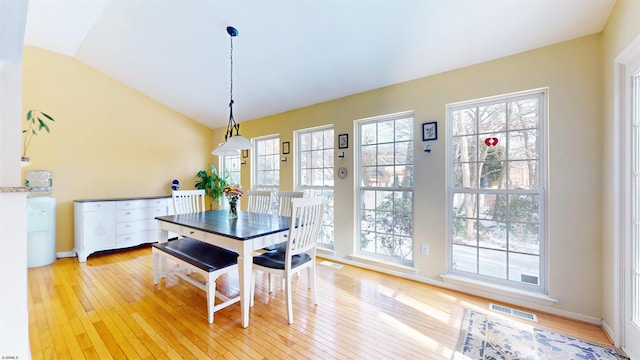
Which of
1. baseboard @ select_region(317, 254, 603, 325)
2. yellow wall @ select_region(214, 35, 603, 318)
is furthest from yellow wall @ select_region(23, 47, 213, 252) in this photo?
yellow wall @ select_region(214, 35, 603, 318)

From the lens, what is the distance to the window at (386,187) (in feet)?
10.3

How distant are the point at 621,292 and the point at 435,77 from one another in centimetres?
240

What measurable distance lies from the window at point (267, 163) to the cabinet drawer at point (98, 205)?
2248mm

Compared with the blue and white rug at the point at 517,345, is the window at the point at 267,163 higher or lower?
higher

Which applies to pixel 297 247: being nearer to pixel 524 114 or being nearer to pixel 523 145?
pixel 523 145

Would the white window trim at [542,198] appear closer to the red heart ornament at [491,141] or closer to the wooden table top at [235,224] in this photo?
the red heart ornament at [491,141]

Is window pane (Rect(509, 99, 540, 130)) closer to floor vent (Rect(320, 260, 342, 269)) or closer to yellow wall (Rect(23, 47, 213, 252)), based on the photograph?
floor vent (Rect(320, 260, 342, 269))

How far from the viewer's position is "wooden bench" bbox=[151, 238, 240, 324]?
2113 millimetres

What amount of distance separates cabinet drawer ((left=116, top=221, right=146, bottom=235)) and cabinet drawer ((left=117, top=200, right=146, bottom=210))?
9.9 inches

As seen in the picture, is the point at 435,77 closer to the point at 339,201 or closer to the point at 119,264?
the point at 339,201

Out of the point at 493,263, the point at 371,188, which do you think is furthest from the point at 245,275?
the point at 493,263

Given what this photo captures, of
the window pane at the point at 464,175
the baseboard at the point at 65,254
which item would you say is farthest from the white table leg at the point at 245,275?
the baseboard at the point at 65,254

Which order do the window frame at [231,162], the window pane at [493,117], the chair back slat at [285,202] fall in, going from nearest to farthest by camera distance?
1. the window pane at [493,117]
2. the chair back slat at [285,202]
3. the window frame at [231,162]

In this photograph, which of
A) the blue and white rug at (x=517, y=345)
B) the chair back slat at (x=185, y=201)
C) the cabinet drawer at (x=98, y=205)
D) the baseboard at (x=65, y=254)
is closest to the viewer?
the blue and white rug at (x=517, y=345)
